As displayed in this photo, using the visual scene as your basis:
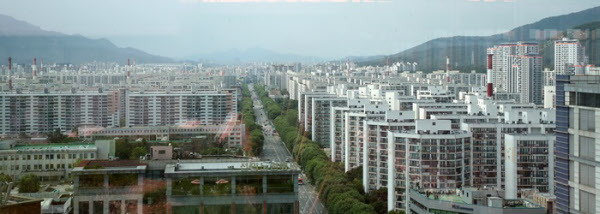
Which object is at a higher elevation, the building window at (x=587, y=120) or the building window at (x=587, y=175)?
the building window at (x=587, y=120)

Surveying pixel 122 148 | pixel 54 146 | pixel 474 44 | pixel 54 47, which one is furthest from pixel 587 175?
pixel 474 44

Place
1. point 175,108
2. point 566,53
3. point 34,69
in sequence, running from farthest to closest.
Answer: point 566,53, point 34,69, point 175,108

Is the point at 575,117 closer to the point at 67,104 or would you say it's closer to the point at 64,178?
the point at 64,178

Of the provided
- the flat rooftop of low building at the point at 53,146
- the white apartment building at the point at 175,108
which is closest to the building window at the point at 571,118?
the flat rooftop of low building at the point at 53,146

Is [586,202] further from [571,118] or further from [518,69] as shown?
[518,69]

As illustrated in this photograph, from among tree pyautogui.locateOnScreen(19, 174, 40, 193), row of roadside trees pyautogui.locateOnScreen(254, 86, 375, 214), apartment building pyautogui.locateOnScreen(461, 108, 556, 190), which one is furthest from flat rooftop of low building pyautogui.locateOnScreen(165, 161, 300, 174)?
apartment building pyautogui.locateOnScreen(461, 108, 556, 190)

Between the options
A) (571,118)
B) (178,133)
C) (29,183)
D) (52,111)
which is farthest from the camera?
(52,111)

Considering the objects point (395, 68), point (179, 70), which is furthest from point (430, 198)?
point (395, 68)

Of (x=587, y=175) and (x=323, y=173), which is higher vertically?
(x=587, y=175)

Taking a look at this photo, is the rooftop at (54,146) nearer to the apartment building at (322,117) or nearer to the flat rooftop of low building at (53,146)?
the flat rooftop of low building at (53,146)
